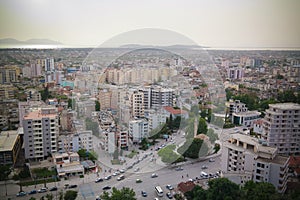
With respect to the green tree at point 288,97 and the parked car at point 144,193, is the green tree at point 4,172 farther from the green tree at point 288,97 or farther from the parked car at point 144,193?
the green tree at point 288,97

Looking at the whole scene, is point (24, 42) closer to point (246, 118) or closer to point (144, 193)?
point (144, 193)

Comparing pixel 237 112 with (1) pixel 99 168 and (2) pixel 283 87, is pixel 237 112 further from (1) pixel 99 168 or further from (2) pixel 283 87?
(1) pixel 99 168

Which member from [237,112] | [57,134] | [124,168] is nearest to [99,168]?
[124,168]

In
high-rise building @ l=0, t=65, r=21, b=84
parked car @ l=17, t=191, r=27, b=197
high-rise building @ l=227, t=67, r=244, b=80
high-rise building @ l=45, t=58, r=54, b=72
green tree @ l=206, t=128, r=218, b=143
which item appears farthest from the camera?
high-rise building @ l=227, t=67, r=244, b=80

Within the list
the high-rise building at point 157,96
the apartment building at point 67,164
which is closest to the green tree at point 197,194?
the apartment building at point 67,164

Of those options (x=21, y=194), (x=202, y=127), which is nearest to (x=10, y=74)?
(x=21, y=194)

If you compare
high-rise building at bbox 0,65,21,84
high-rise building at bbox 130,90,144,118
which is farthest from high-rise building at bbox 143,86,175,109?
high-rise building at bbox 0,65,21,84

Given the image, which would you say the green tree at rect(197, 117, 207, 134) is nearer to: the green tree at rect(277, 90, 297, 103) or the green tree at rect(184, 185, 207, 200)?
the green tree at rect(277, 90, 297, 103)
